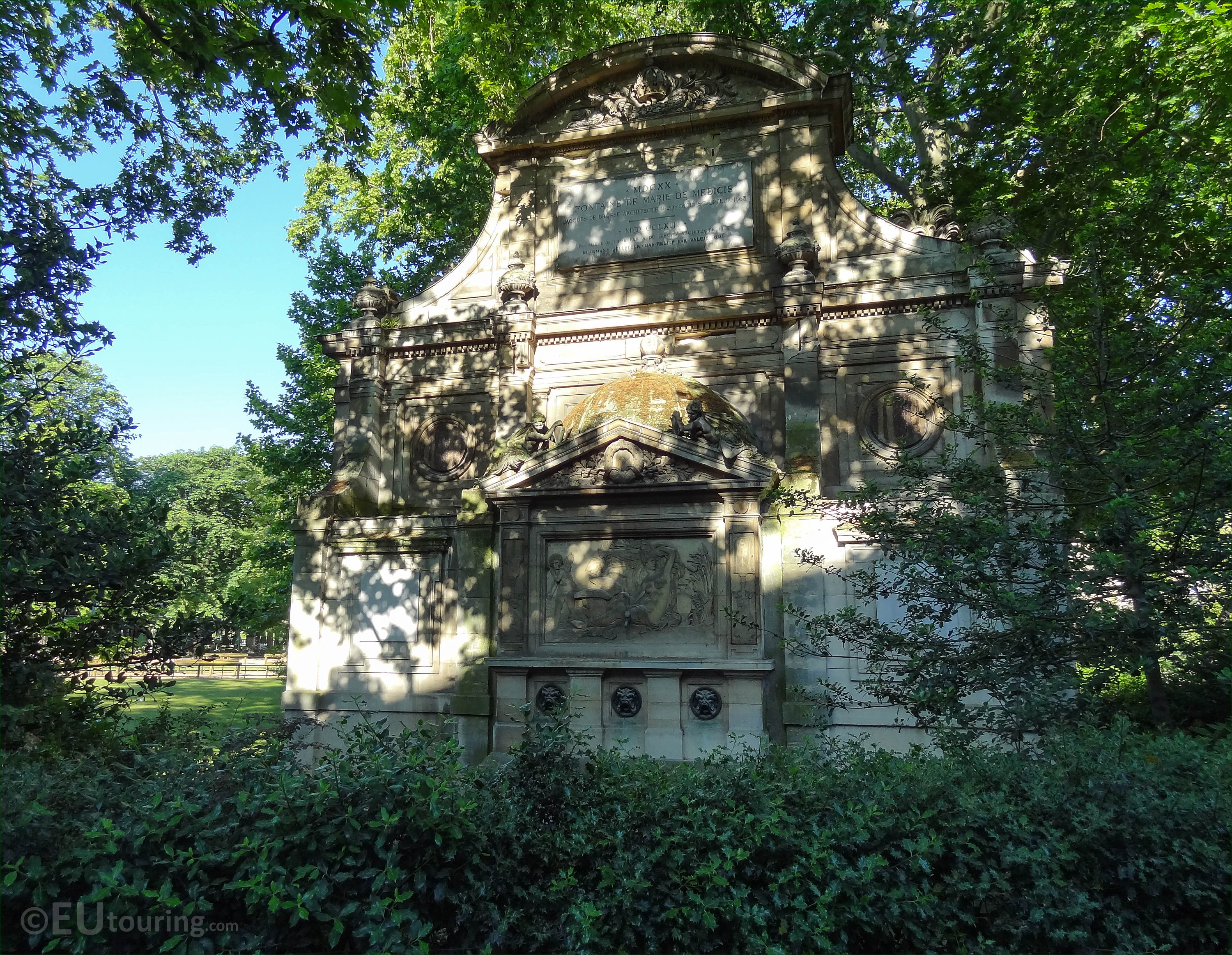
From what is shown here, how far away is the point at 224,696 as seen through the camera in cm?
2562

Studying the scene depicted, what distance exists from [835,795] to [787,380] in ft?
24.6

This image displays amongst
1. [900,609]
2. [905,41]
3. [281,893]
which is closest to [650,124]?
[905,41]

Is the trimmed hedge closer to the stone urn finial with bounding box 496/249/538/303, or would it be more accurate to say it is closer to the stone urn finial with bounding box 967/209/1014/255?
the stone urn finial with bounding box 967/209/1014/255

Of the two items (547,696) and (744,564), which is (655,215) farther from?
(547,696)

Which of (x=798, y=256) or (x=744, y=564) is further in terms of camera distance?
(x=798, y=256)

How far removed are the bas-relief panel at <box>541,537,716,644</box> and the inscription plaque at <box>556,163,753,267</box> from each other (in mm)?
5520

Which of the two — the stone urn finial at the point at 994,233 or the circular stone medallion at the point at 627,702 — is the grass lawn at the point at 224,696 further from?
the stone urn finial at the point at 994,233

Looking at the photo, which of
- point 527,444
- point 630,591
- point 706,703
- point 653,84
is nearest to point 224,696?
point 527,444

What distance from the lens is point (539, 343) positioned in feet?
43.7

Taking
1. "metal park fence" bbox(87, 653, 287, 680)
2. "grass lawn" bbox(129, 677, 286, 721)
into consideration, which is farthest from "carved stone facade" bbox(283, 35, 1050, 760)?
"metal park fence" bbox(87, 653, 287, 680)

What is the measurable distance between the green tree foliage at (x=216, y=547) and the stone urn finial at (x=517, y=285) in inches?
229

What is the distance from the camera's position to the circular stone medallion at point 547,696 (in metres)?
10.1

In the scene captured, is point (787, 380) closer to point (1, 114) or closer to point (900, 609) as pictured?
point (900, 609)

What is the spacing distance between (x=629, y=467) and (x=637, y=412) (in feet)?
2.94
